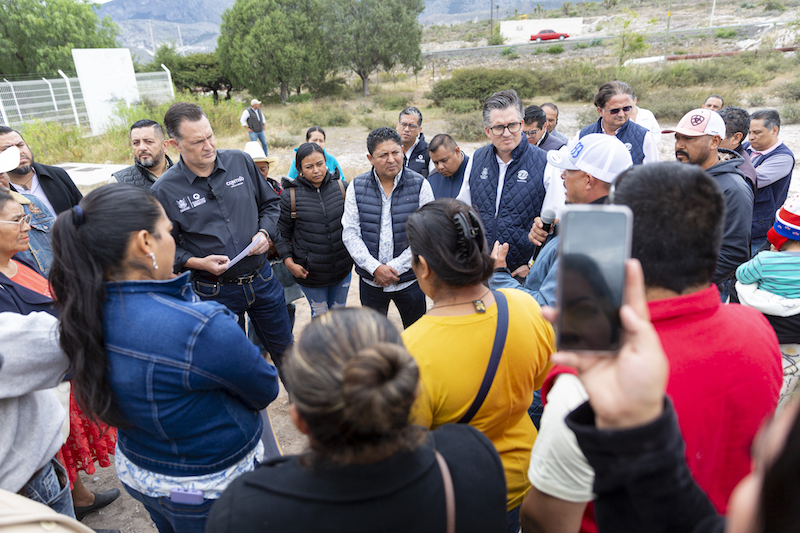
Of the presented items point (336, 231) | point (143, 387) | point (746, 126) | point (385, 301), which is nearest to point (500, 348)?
point (143, 387)

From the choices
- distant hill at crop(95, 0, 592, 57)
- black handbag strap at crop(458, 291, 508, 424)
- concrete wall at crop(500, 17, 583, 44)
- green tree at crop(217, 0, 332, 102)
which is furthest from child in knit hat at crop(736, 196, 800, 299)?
distant hill at crop(95, 0, 592, 57)

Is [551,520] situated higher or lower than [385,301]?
higher

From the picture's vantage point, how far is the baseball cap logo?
307 centimetres

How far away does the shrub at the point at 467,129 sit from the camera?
1494 cm

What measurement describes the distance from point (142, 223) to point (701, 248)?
175 centimetres

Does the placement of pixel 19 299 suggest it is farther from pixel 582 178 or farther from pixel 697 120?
pixel 697 120

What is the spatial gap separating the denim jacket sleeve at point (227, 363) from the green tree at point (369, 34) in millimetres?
32608

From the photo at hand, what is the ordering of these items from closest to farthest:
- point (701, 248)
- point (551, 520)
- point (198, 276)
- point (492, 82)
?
point (701, 248)
point (551, 520)
point (198, 276)
point (492, 82)

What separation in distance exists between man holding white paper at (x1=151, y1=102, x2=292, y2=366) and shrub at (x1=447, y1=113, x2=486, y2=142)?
12.6 m

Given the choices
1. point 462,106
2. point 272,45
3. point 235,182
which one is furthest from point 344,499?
point 272,45

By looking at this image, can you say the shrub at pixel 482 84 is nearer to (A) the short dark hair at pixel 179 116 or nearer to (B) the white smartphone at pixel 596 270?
(A) the short dark hair at pixel 179 116

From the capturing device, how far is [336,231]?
12.2ft

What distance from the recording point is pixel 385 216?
342 cm

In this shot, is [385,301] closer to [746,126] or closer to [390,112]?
[746,126]
